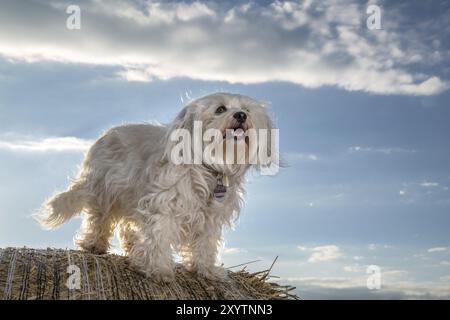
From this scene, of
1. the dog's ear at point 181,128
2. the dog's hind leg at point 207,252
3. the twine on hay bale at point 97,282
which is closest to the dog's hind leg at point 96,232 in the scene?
the twine on hay bale at point 97,282

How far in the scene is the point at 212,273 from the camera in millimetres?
6004

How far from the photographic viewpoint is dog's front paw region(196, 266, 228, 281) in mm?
Answer: 5973

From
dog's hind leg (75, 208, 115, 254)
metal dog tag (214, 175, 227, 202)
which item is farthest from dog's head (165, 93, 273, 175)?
dog's hind leg (75, 208, 115, 254)

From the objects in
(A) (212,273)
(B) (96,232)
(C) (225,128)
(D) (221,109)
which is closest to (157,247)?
(A) (212,273)

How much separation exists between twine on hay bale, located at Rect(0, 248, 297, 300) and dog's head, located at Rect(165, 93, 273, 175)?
107 cm

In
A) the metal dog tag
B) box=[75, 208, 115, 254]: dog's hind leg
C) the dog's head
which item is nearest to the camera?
the dog's head

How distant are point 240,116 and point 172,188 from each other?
2.86 ft

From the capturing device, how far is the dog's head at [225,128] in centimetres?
530

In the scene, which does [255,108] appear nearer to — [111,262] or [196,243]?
[196,243]

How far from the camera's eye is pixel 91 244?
6.90 meters

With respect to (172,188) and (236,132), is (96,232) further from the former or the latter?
(236,132)

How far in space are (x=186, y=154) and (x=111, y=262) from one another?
48.3 inches

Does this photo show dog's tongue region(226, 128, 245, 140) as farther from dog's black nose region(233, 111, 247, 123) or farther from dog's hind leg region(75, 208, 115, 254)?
dog's hind leg region(75, 208, 115, 254)

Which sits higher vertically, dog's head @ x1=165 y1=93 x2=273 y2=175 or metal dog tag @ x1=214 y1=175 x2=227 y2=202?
dog's head @ x1=165 y1=93 x2=273 y2=175
